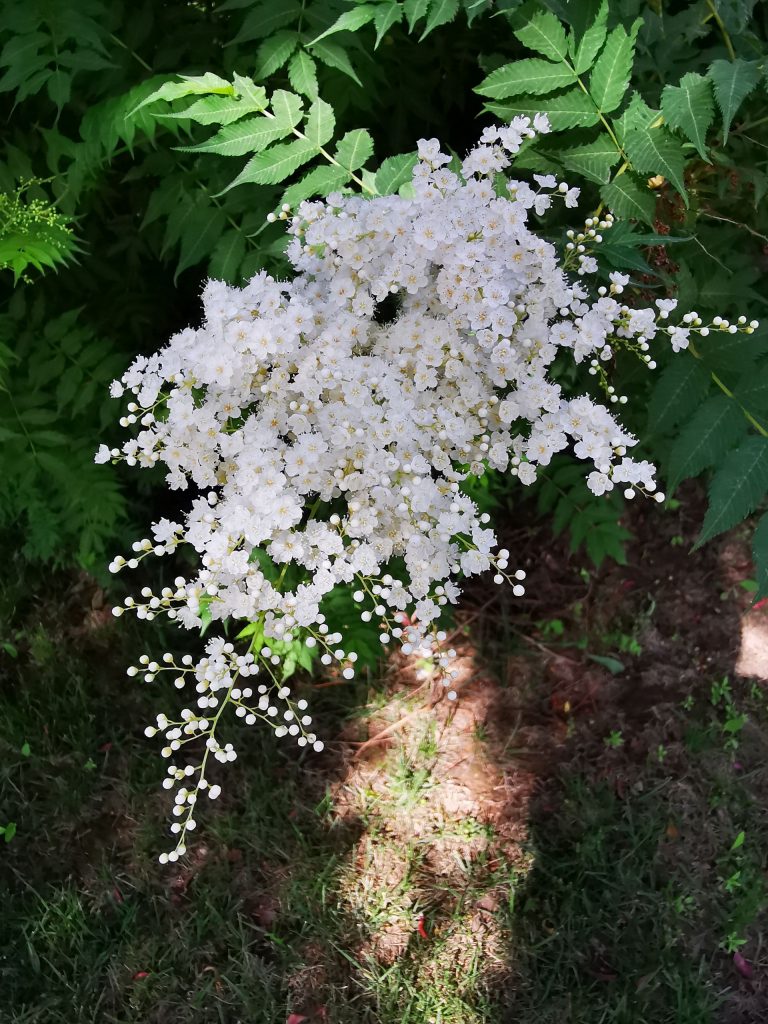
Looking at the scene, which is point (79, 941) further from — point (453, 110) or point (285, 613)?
→ point (453, 110)

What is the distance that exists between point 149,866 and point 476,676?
4.72 feet

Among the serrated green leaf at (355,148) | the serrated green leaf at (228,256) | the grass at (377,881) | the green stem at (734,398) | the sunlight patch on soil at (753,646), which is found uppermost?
the serrated green leaf at (355,148)

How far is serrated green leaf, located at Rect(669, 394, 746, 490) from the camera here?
66.6 inches

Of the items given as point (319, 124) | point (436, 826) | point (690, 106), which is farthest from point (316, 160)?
point (436, 826)

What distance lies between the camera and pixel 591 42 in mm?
1724

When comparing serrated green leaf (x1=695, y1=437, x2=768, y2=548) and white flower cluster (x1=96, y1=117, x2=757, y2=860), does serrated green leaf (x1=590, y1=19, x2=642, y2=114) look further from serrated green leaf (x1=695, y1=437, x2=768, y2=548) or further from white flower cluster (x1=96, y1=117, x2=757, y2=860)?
serrated green leaf (x1=695, y1=437, x2=768, y2=548)

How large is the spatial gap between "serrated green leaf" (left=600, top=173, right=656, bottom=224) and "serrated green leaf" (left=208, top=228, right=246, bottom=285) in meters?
1.00

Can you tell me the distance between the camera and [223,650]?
1.54 m

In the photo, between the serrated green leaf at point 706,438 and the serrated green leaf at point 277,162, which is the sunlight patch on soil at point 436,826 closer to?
the serrated green leaf at point 706,438

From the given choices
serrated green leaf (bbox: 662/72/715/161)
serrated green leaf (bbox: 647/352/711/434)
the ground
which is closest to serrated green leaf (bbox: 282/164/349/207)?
serrated green leaf (bbox: 662/72/715/161)

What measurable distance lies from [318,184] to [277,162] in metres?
0.10

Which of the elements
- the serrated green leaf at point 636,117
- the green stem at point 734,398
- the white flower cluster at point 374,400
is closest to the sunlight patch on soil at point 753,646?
the green stem at point 734,398

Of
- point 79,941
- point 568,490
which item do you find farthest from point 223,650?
point 79,941

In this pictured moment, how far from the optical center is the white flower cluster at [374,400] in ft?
4.73
